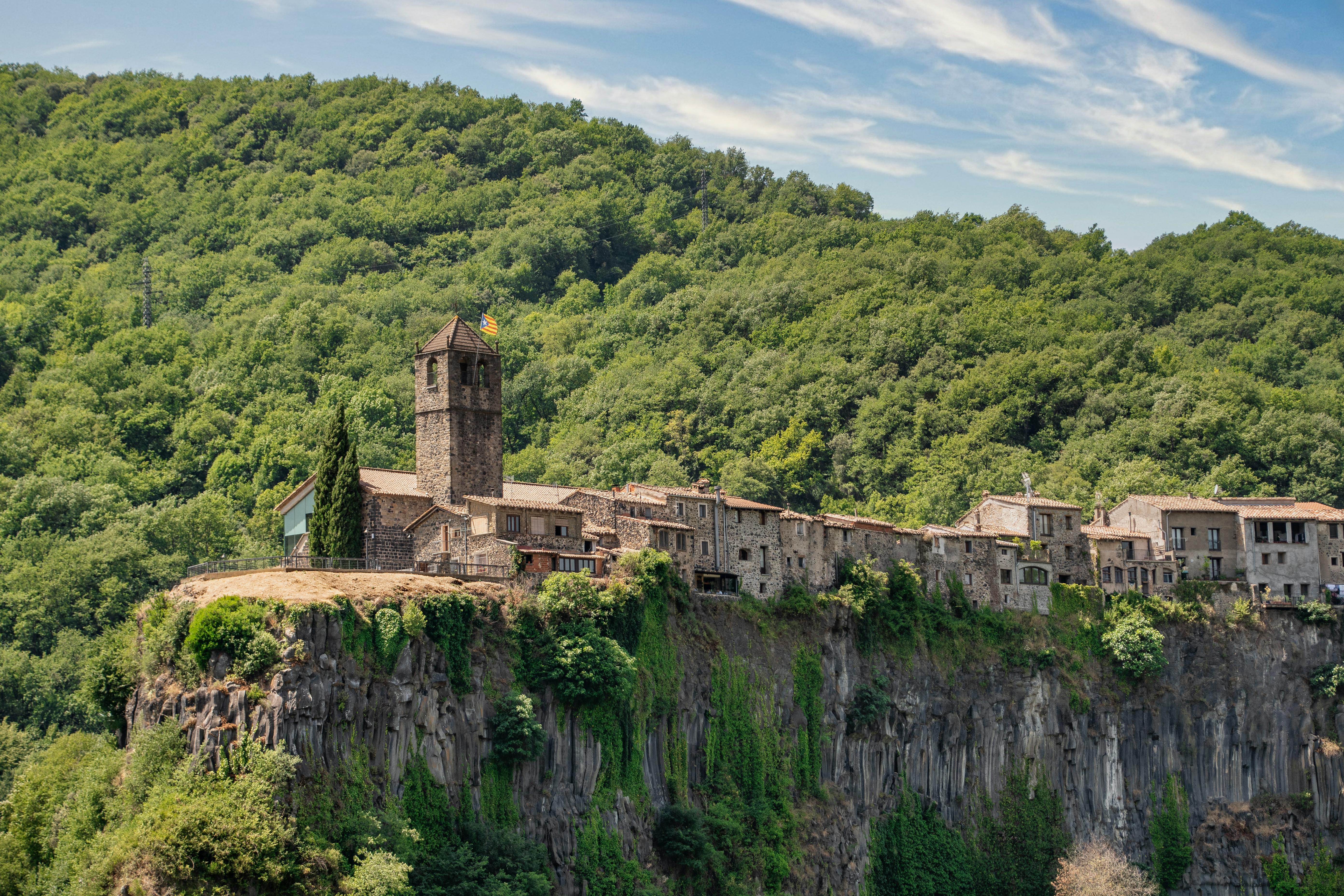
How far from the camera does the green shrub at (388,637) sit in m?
65.3

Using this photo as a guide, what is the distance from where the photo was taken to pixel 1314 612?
103312 millimetres

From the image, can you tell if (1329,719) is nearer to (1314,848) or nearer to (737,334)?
(1314,848)

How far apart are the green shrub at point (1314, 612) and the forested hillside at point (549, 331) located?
52.7 feet

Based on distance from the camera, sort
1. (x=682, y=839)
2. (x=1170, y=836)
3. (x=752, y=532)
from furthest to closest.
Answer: (x=1170, y=836), (x=752, y=532), (x=682, y=839)

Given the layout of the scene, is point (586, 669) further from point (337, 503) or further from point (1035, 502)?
point (1035, 502)

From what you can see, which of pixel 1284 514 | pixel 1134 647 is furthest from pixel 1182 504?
pixel 1134 647

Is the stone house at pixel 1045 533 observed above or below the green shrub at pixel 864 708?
above

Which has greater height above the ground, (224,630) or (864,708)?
(224,630)

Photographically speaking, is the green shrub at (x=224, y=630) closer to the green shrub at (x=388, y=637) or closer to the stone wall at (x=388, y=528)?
the green shrub at (x=388, y=637)

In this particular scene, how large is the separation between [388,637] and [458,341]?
22.2m

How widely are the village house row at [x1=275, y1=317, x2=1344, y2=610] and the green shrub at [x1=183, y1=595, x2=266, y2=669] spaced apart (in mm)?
12836

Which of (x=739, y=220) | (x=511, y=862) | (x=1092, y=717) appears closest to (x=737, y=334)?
(x=739, y=220)

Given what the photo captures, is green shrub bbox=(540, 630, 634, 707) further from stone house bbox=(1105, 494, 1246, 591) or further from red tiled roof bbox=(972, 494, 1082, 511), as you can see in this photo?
stone house bbox=(1105, 494, 1246, 591)

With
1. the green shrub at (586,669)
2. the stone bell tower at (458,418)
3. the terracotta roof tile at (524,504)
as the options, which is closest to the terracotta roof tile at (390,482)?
the stone bell tower at (458,418)
